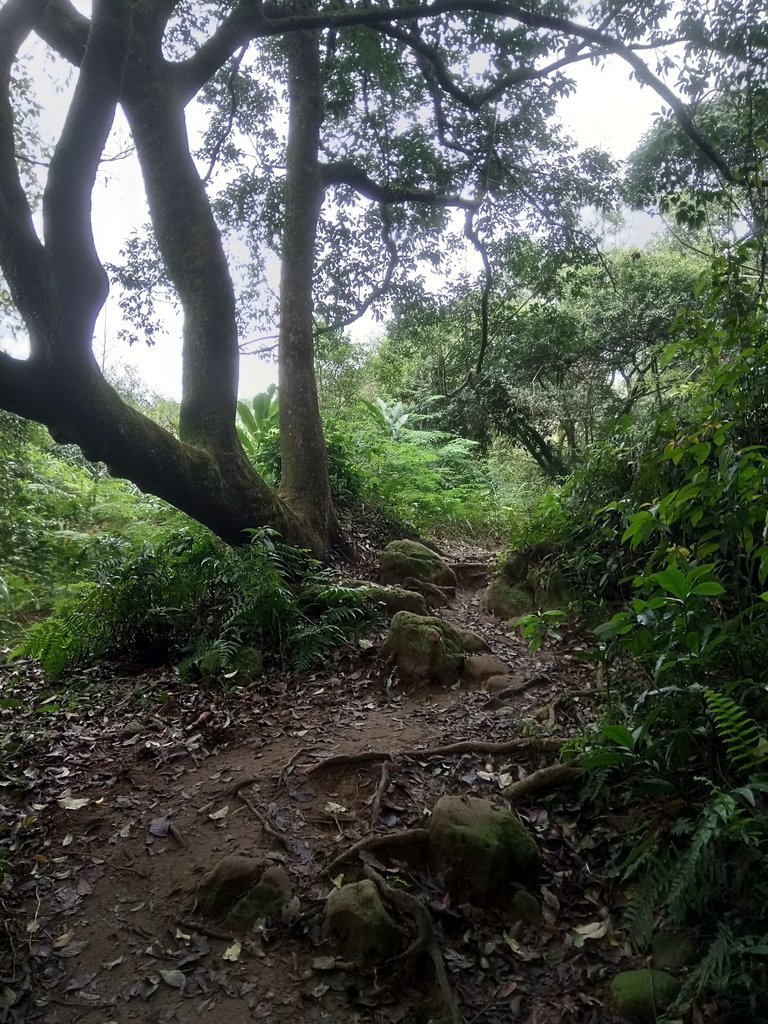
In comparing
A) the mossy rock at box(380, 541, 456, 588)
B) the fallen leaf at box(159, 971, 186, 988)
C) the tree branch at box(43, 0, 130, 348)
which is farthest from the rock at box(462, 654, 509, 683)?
the tree branch at box(43, 0, 130, 348)

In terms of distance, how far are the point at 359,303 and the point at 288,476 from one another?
13.4 feet

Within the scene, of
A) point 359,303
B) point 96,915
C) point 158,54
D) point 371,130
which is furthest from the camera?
point 359,303

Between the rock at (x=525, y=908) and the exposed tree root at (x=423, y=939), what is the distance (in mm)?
384

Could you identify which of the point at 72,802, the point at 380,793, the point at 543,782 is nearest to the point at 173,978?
the point at 380,793

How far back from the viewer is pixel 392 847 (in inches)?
123

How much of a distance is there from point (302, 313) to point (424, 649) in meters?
4.40

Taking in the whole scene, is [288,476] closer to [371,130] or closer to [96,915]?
[96,915]

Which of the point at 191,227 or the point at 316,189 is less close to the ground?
the point at 316,189

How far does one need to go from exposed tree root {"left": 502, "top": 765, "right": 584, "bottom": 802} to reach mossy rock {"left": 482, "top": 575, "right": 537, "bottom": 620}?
9.70 feet

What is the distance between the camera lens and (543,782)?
3.37 metres

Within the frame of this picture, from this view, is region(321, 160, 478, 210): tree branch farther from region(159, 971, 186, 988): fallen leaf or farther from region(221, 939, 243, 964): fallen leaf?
region(159, 971, 186, 988): fallen leaf

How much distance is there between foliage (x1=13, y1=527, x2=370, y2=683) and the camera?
5352mm

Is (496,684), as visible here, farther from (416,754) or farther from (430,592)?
(430,592)

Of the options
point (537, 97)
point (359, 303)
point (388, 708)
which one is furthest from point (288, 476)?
point (537, 97)
